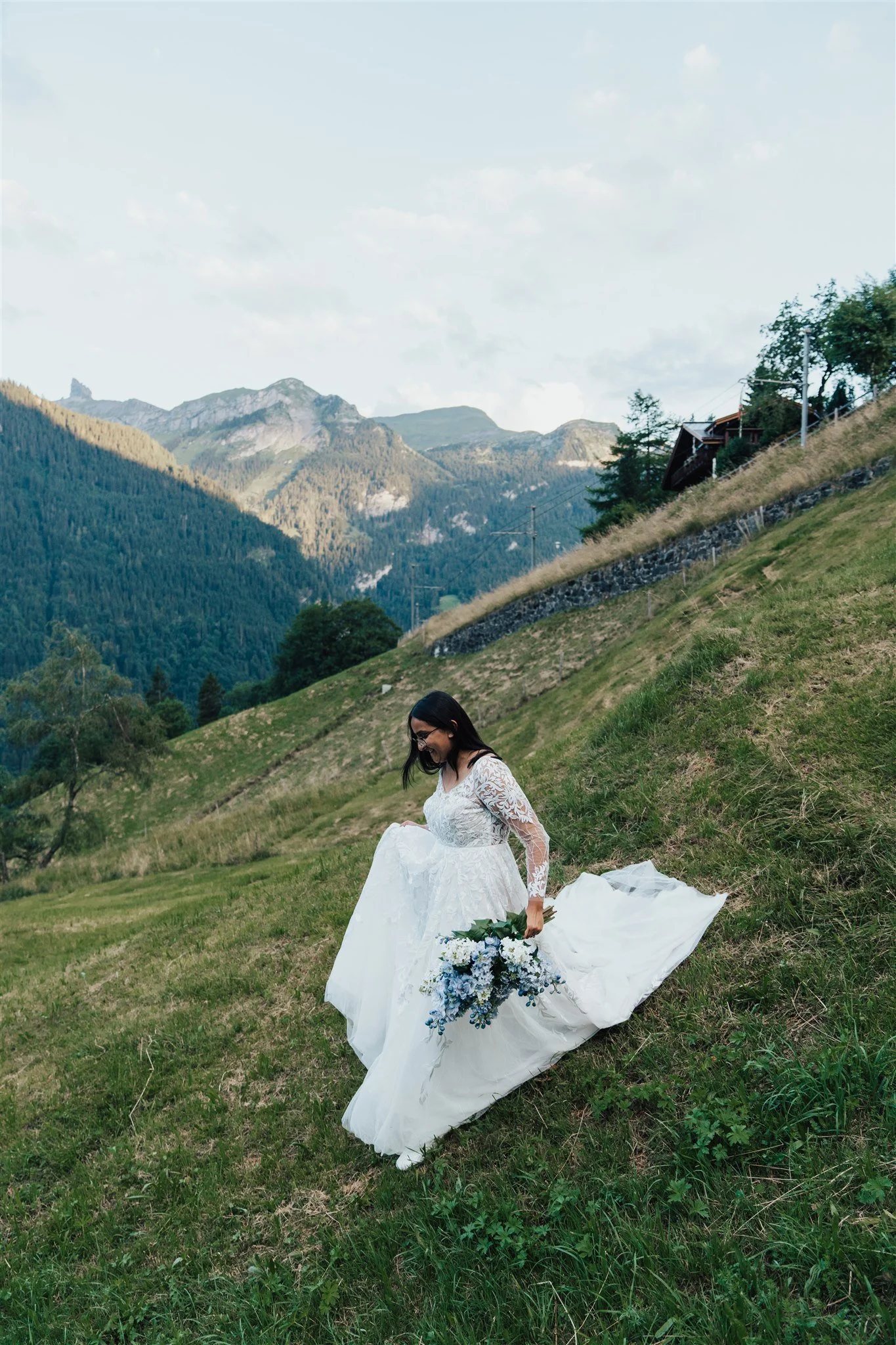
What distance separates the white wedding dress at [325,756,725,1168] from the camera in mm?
4828

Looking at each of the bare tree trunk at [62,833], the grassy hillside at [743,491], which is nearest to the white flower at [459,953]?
the grassy hillside at [743,491]

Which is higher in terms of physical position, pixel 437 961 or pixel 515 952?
pixel 515 952

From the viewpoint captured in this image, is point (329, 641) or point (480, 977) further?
point (329, 641)

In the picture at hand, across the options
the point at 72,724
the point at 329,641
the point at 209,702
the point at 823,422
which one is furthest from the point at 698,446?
the point at 209,702

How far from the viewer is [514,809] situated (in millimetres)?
5137

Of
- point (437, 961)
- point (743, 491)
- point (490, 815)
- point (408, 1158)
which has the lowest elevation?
→ point (408, 1158)

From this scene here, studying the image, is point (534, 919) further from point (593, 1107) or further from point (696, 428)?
point (696, 428)

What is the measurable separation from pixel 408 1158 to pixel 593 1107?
126 cm

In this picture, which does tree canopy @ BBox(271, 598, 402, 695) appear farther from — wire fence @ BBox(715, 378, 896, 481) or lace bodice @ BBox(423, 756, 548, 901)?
lace bodice @ BBox(423, 756, 548, 901)

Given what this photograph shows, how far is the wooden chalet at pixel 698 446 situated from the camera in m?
52.4

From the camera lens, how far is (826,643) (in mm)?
8883

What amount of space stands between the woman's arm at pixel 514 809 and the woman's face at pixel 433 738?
28 cm

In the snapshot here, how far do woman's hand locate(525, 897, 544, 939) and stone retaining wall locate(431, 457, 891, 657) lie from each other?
17.7 metres

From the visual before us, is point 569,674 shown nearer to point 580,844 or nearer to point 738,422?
point 580,844
